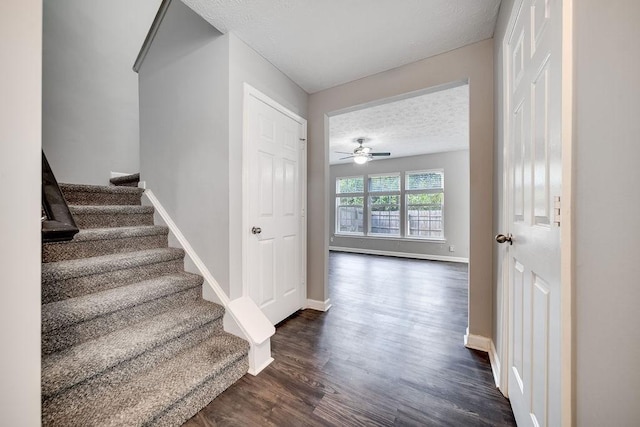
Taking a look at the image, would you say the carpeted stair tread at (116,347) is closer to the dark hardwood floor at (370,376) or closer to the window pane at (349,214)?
the dark hardwood floor at (370,376)

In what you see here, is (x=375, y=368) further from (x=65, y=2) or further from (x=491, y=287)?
(x=65, y=2)

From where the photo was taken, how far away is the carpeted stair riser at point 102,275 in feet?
4.46

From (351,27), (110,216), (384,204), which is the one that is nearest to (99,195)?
(110,216)

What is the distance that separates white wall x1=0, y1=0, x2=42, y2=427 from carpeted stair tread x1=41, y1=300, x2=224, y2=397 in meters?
0.45

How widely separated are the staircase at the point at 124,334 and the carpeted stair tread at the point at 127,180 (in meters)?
0.62

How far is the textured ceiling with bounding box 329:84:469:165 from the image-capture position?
3133 mm

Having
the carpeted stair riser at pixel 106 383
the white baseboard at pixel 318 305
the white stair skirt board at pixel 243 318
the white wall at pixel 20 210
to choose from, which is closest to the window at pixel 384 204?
the white baseboard at pixel 318 305

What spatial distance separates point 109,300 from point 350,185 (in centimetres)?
611

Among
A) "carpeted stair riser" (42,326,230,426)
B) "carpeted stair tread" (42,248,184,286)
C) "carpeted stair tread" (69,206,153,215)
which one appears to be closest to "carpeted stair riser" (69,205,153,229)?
"carpeted stair tread" (69,206,153,215)

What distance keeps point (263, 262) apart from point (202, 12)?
6.32ft

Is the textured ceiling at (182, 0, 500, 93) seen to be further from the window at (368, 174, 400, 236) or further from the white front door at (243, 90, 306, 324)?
the window at (368, 174, 400, 236)

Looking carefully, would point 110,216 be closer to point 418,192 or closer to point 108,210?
point 108,210

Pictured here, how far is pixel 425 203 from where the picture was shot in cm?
593

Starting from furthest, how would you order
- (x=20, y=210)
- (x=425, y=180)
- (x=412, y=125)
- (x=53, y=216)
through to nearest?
(x=425, y=180) → (x=412, y=125) → (x=53, y=216) → (x=20, y=210)
